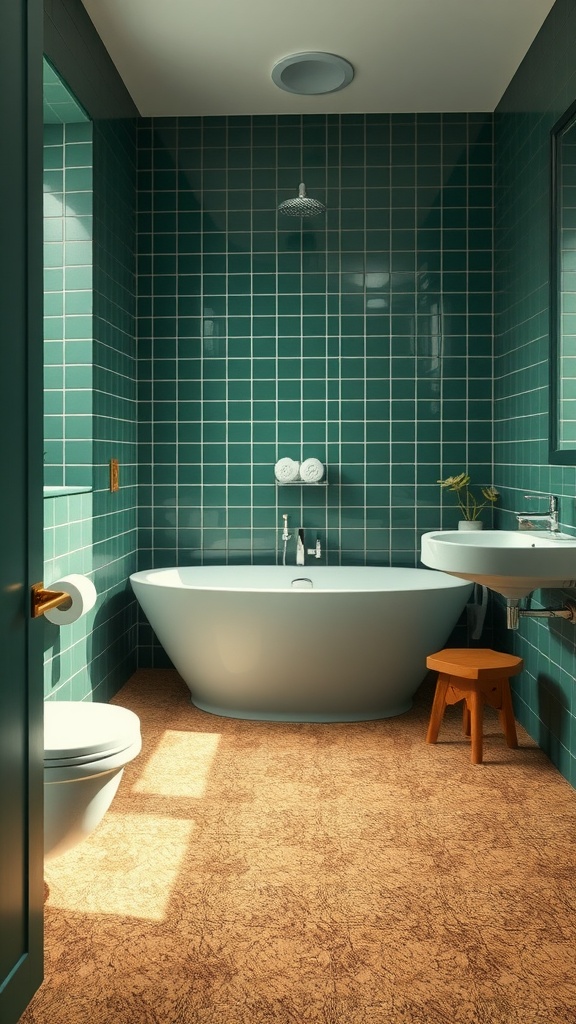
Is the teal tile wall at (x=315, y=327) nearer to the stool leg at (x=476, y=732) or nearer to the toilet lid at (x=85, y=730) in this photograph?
the stool leg at (x=476, y=732)

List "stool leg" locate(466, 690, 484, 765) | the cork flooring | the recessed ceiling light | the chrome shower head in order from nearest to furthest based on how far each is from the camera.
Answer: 1. the cork flooring
2. "stool leg" locate(466, 690, 484, 765)
3. the recessed ceiling light
4. the chrome shower head

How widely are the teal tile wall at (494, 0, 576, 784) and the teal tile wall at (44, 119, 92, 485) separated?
6.35 feet

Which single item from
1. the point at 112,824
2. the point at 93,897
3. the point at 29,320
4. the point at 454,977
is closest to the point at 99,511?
the point at 112,824

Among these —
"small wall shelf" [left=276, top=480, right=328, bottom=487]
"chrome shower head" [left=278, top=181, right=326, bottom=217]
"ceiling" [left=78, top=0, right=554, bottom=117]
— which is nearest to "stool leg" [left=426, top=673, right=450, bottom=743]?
"small wall shelf" [left=276, top=480, right=328, bottom=487]

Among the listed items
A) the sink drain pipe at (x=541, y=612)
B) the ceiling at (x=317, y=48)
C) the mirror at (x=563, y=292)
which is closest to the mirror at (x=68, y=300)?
the ceiling at (x=317, y=48)

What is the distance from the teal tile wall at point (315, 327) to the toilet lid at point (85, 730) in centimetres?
223

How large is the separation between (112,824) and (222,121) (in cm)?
360

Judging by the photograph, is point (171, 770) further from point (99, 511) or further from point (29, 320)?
point (29, 320)

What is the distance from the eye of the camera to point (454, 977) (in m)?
1.88

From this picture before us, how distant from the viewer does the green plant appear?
431cm

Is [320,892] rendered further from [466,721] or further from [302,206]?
[302,206]

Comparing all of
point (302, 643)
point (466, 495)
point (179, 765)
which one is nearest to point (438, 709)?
point (302, 643)

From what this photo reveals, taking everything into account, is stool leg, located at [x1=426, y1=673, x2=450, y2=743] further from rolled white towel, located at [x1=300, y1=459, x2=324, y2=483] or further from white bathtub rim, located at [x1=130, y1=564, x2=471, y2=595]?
rolled white towel, located at [x1=300, y1=459, x2=324, y2=483]

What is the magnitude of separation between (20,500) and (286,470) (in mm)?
2855
